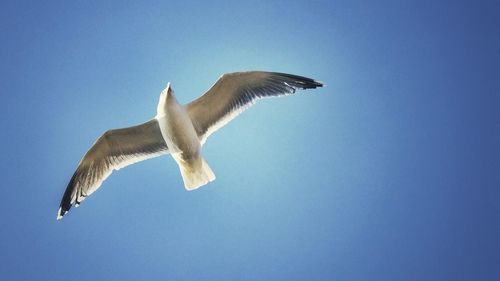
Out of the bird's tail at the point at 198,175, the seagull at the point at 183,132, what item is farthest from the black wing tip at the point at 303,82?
the bird's tail at the point at 198,175

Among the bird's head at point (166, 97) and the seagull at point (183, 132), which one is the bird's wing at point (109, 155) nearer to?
the seagull at point (183, 132)

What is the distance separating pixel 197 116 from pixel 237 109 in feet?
1.76

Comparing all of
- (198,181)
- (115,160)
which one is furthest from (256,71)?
(115,160)

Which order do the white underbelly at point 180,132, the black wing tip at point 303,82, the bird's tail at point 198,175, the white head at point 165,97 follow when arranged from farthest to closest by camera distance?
1. the black wing tip at point 303,82
2. the bird's tail at point 198,175
3. the white underbelly at point 180,132
4. the white head at point 165,97

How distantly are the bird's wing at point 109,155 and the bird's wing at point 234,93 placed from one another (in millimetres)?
600

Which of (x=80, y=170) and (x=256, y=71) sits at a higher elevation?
(x=256, y=71)

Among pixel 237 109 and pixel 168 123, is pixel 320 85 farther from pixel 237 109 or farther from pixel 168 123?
pixel 168 123

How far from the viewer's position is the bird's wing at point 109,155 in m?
8.59

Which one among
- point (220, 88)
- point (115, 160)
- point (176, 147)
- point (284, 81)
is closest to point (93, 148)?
point (115, 160)

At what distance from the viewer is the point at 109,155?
344 inches

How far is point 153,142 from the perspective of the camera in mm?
8664

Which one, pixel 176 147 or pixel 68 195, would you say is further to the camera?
pixel 68 195

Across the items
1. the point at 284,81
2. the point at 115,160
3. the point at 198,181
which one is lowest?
the point at 198,181

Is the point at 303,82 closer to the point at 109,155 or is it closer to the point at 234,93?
the point at 234,93
